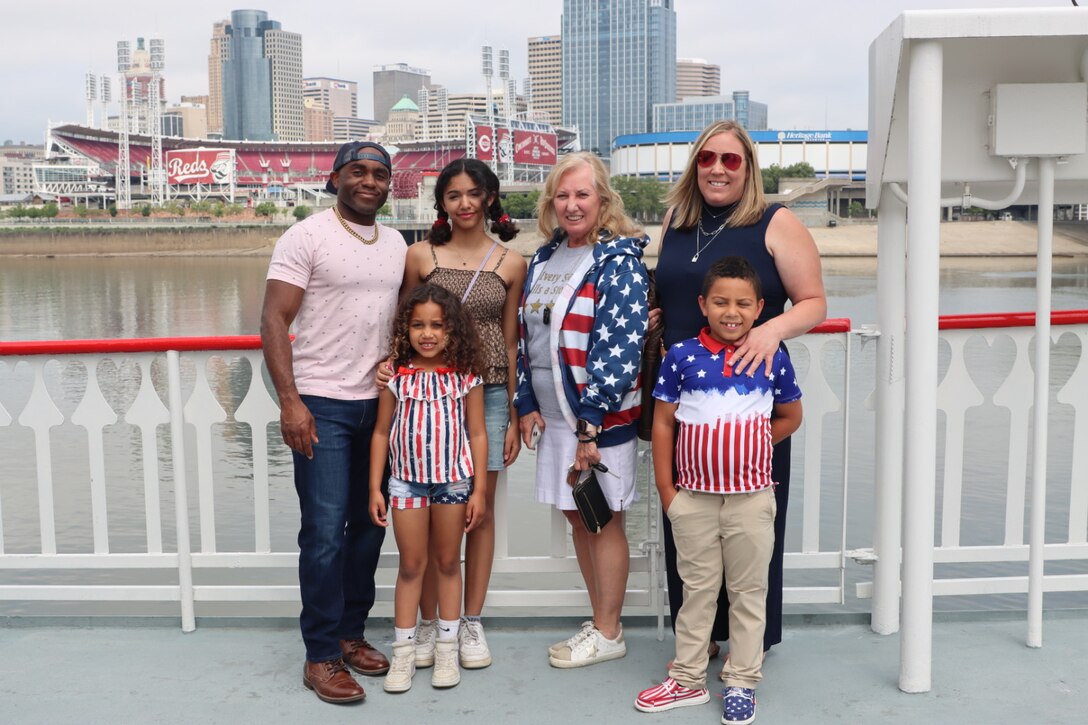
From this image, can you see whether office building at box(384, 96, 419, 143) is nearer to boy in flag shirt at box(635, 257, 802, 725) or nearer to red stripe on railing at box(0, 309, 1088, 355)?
red stripe on railing at box(0, 309, 1088, 355)

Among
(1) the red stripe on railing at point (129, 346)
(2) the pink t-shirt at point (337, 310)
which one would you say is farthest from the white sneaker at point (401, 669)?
(1) the red stripe on railing at point (129, 346)

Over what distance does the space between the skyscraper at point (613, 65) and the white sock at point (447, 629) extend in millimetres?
184452

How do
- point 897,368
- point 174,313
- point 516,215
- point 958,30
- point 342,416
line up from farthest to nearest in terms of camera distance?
point 516,215 < point 174,313 < point 897,368 < point 342,416 < point 958,30

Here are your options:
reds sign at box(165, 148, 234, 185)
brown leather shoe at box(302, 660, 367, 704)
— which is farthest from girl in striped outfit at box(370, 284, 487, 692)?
reds sign at box(165, 148, 234, 185)

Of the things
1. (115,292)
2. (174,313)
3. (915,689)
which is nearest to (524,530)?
(915,689)

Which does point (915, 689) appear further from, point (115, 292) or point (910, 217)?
point (115, 292)

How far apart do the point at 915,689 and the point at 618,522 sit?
91cm

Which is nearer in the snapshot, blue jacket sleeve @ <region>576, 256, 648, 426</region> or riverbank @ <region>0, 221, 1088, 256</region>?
blue jacket sleeve @ <region>576, 256, 648, 426</region>

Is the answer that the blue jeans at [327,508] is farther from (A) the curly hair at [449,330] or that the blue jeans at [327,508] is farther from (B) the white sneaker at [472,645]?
A: (B) the white sneaker at [472,645]

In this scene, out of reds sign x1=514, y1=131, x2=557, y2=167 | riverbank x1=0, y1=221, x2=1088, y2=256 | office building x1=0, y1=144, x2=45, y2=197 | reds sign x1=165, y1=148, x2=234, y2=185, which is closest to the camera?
riverbank x1=0, y1=221, x2=1088, y2=256

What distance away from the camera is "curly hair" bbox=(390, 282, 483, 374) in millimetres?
2846

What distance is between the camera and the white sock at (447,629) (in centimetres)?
297

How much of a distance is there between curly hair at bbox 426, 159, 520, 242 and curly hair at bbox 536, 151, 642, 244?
116 mm

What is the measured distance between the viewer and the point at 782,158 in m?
100
